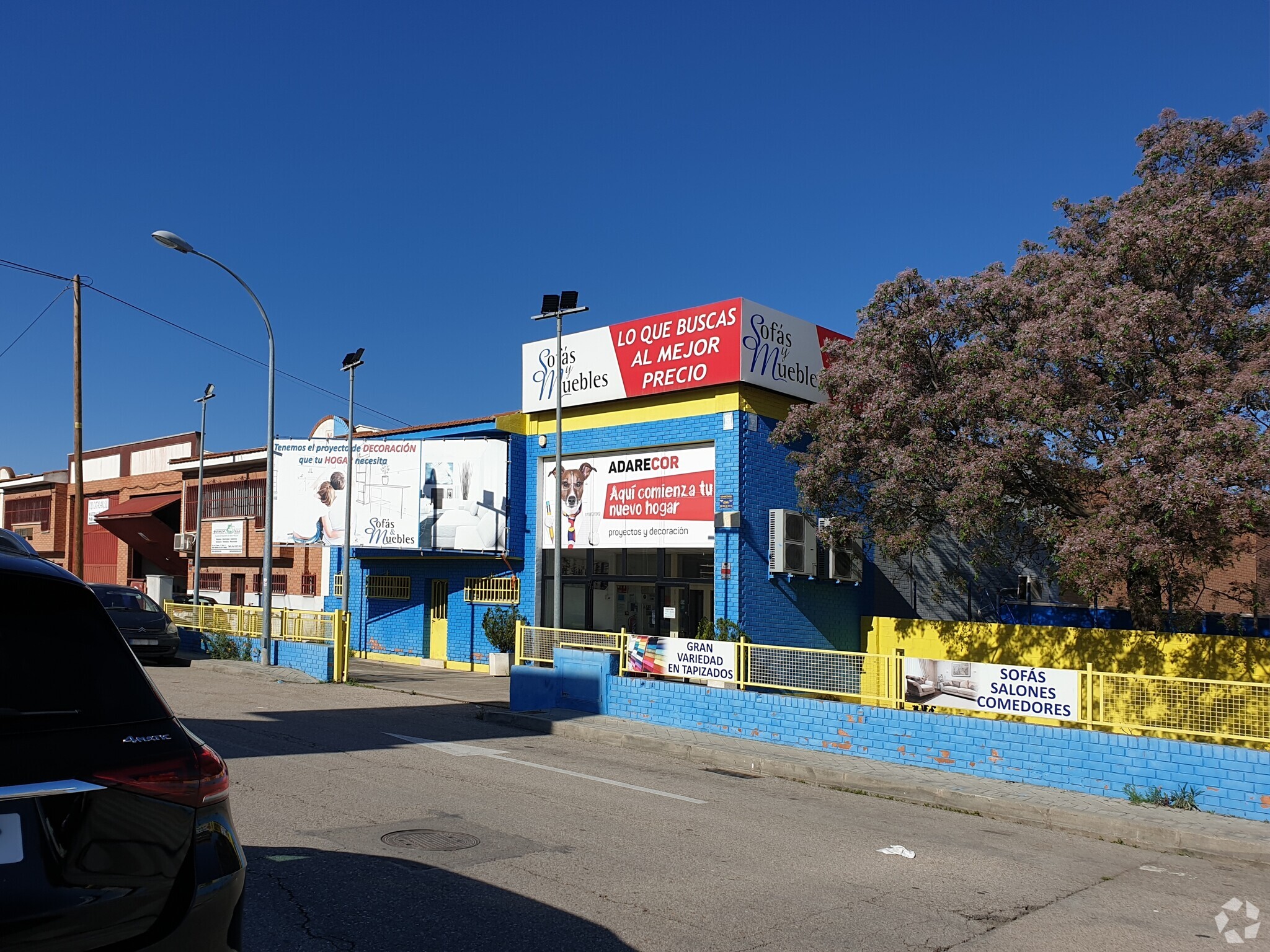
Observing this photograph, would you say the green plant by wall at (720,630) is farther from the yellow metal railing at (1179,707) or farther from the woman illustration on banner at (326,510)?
the woman illustration on banner at (326,510)

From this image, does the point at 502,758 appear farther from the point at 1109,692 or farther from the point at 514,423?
the point at 514,423

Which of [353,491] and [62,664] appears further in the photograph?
[353,491]

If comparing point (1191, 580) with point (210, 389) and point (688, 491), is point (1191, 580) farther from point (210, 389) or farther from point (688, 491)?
point (210, 389)

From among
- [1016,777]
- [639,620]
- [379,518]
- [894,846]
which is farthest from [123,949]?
[379,518]

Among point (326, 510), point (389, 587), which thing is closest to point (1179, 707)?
point (326, 510)

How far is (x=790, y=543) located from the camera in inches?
872

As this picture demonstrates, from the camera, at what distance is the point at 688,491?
73.7 ft

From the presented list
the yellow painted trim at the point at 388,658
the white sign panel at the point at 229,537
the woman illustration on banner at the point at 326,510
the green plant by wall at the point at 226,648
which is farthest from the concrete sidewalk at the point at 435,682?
the white sign panel at the point at 229,537

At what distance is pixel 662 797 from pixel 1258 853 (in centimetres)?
527

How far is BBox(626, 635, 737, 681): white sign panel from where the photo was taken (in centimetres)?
1495

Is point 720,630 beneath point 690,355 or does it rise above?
beneath

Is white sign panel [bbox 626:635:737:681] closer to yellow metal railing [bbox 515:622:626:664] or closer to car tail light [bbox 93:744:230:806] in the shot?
yellow metal railing [bbox 515:622:626:664]

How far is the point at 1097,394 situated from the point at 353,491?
1814 centimetres

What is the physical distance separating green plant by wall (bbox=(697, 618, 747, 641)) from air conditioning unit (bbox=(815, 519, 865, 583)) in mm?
2851
